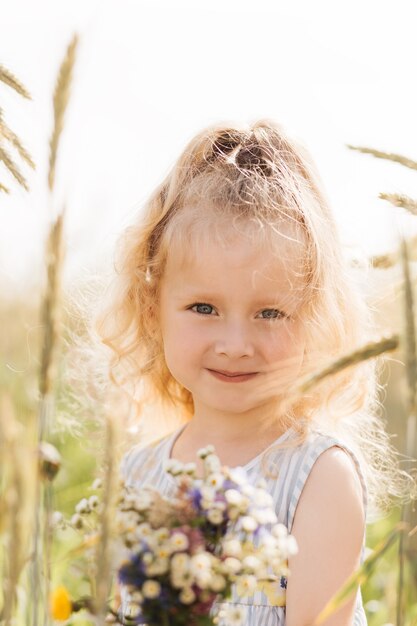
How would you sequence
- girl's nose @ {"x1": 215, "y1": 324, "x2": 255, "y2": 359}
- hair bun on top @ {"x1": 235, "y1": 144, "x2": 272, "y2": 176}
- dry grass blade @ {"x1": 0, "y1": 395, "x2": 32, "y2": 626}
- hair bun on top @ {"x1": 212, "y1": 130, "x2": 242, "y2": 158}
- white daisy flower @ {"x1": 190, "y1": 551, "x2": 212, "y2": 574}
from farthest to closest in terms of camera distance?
hair bun on top @ {"x1": 212, "y1": 130, "x2": 242, "y2": 158}
hair bun on top @ {"x1": 235, "y1": 144, "x2": 272, "y2": 176}
girl's nose @ {"x1": 215, "y1": 324, "x2": 255, "y2": 359}
white daisy flower @ {"x1": 190, "y1": 551, "x2": 212, "y2": 574}
dry grass blade @ {"x1": 0, "y1": 395, "x2": 32, "y2": 626}

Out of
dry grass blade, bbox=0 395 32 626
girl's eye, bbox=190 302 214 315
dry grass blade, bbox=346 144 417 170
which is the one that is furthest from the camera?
girl's eye, bbox=190 302 214 315

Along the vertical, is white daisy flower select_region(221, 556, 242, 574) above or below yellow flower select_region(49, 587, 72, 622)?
above

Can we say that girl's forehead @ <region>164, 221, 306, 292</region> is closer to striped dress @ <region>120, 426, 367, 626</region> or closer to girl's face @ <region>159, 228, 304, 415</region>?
girl's face @ <region>159, 228, 304, 415</region>

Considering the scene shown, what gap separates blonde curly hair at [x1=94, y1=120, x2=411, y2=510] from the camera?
7.43ft

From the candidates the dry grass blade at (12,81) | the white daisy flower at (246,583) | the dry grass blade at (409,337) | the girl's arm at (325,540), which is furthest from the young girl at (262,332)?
the dry grass blade at (409,337)

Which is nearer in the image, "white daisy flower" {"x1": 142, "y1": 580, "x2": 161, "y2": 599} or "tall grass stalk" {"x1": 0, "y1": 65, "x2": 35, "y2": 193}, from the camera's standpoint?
"white daisy flower" {"x1": 142, "y1": 580, "x2": 161, "y2": 599}

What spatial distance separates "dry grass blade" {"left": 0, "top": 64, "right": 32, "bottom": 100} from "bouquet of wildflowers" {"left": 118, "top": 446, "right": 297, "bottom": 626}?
0.64m

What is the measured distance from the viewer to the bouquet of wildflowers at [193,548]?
108cm

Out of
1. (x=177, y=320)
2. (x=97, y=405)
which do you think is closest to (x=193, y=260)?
(x=177, y=320)

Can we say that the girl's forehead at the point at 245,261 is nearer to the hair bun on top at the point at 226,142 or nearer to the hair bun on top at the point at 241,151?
the hair bun on top at the point at 241,151

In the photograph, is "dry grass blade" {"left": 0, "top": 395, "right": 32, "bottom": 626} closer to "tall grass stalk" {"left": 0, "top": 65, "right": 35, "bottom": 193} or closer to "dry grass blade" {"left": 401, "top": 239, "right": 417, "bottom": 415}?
"dry grass blade" {"left": 401, "top": 239, "right": 417, "bottom": 415}

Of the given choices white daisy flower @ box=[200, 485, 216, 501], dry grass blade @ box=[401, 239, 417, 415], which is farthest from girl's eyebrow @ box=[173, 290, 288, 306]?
dry grass blade @ box=[401, 239, 417, 415]

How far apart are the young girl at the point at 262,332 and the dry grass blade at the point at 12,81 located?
0.84m

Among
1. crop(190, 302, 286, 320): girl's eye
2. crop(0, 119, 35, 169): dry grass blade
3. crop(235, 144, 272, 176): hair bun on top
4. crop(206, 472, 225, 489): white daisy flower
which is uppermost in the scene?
crop(235, 144, 272, 176): hair bun on top
